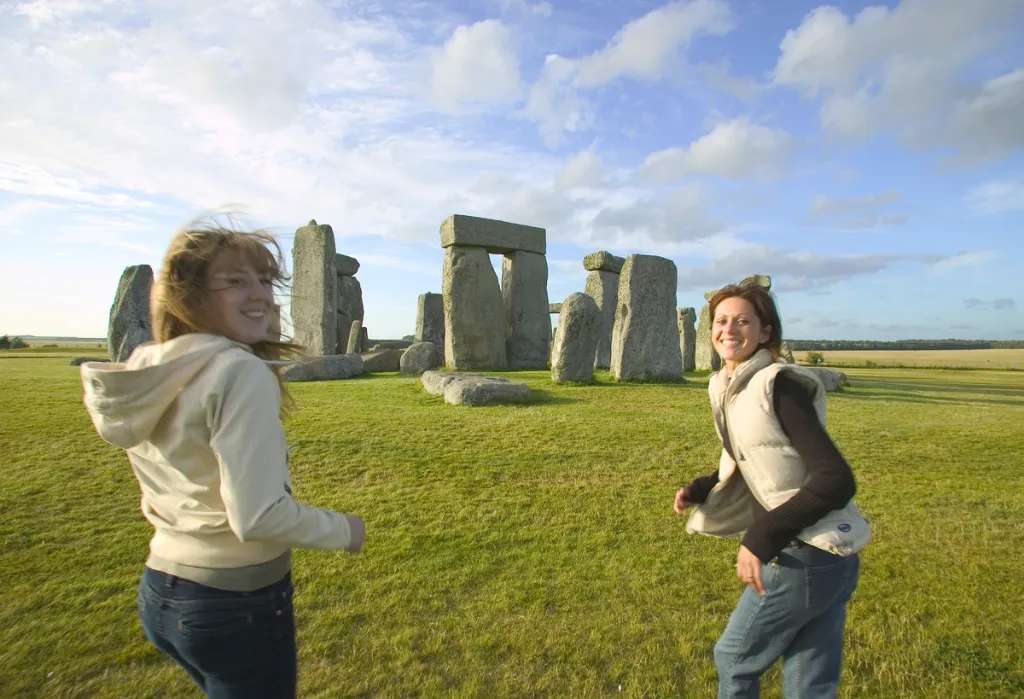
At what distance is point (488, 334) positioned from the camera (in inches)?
533

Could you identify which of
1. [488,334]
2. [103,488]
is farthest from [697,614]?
[488,334]

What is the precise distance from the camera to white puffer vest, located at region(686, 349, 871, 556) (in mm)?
1499

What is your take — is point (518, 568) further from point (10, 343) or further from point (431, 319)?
point (10, 343)

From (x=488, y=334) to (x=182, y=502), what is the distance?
12.3 metres

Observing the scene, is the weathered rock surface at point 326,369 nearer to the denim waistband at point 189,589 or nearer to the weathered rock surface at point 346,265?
the weathered rock surface at point 346,265

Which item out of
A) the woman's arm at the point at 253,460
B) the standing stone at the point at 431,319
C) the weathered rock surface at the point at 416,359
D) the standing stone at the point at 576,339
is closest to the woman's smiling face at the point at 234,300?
the woman's arm at the point at 253,460

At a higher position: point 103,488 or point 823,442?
point 823,442

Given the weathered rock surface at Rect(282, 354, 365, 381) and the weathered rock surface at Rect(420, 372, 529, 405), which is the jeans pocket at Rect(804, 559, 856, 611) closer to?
the weathered rock surface at Rect(420, 372, 529, 405)

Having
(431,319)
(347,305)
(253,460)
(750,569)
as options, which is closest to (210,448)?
(253,460)

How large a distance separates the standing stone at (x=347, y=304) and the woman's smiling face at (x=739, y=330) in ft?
55.2

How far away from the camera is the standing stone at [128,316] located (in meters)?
9.52

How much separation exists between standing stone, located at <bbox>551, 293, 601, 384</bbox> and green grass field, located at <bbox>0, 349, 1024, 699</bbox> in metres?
3.23

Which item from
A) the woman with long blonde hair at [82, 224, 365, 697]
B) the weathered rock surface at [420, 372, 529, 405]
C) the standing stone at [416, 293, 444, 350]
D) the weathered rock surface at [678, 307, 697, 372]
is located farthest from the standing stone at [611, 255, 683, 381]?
the woman with long blonde hair at [82, 224, 365, 697]

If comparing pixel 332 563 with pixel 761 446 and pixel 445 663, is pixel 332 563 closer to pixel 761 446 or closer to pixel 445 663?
pixel 445 663
